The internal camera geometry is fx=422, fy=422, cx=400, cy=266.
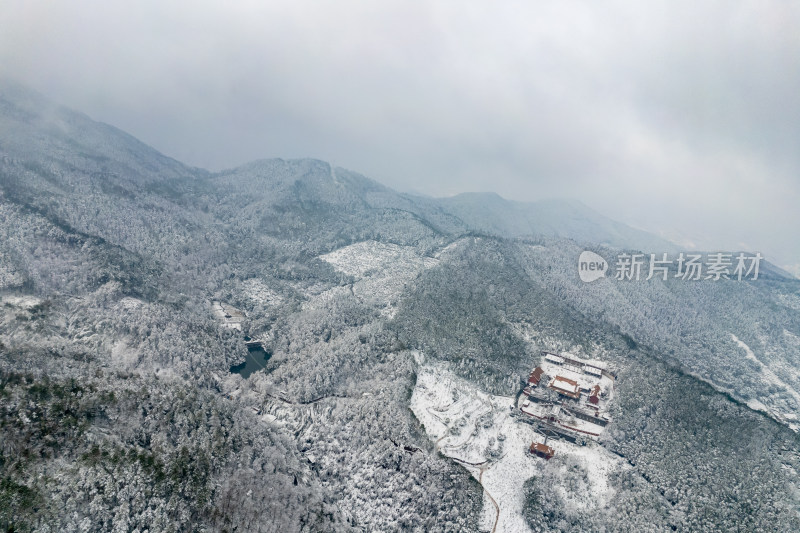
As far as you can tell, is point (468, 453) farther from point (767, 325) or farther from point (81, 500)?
point (767, 325)

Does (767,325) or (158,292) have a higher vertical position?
(767,325)

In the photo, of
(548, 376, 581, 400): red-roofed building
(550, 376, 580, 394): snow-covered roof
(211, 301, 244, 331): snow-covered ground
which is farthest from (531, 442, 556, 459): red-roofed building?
(211, 301, 244, 331): snow-covered ground

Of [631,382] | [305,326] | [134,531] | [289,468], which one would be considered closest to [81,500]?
[134,531]

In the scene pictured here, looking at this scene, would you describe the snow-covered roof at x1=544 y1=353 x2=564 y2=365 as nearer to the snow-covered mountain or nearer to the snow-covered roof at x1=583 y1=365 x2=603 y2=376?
the snow-covered mountain

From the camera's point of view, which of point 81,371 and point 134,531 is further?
point 81,371

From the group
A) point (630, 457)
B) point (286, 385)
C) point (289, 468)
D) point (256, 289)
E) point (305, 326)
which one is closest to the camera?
point (289, 468)

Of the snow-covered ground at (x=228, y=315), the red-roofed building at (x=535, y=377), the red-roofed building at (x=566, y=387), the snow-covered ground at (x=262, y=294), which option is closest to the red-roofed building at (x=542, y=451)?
the red-roofed building at (x=566, y=387)

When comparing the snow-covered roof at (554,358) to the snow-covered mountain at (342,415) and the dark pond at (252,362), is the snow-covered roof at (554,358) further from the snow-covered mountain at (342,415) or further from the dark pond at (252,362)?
the dark pond at (252,362)
